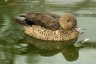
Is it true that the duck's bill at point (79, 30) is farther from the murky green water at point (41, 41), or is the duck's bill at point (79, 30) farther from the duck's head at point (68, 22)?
the murky green water at point (41, 41)

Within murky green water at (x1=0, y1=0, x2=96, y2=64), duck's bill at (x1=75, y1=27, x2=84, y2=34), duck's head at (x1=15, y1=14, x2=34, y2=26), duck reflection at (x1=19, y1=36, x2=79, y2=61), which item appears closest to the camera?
murky green water at (x1=0, y1=0, x2=96, y2=64)

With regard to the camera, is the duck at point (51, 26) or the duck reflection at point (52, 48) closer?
the duck reflection at point (52, 48)

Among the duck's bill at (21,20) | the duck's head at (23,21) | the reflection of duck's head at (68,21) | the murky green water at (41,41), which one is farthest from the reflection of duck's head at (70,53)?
the duck's bill at (21,20)

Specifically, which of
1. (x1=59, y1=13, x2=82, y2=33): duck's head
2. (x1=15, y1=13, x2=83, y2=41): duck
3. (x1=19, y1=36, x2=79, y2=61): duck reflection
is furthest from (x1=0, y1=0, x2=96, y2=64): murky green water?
(x1=59, y1=13, x2=82, y2=33): duck's head

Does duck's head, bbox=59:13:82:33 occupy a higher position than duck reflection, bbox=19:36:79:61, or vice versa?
duck's head, bbox=59:13:82:33

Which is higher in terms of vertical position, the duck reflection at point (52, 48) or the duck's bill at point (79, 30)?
the duck's bill at point (79, 30)

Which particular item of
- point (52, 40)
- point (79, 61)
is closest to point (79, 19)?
point (52, 40)

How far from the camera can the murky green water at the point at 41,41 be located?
271 inches

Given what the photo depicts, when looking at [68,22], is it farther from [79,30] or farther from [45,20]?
[45,20]

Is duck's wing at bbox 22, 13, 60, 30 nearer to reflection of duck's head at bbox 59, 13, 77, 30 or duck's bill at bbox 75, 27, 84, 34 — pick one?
reflection of duck's head at bbox 59, 13, 77, 30

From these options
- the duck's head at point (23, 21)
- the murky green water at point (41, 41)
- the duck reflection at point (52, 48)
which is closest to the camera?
the murky green water at point (41, 41)

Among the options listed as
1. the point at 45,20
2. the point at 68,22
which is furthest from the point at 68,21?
the point at 45,20

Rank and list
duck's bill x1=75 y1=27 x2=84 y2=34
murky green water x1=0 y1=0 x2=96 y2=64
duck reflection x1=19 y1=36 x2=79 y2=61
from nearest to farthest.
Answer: murky green water x1=0 y1=0 x2=96 y2=64, duck reflection x1=19 y1=36 x2=79 y2=61, duck's bill x1=75 y1=27 x2=84 y2=34

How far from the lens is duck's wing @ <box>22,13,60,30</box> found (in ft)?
24.5
